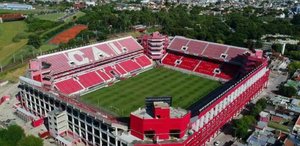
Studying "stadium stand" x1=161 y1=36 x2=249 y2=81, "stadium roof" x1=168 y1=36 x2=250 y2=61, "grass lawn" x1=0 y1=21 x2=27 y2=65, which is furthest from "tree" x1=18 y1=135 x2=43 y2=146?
"grass lawn" x1=0 y1=21 x2=27 y2=65

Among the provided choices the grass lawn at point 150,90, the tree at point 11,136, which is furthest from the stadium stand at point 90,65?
the tree at point 11,136

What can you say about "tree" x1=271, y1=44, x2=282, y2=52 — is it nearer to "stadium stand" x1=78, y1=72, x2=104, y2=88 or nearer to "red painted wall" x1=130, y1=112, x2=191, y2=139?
"stadium stand" x1=78, y1=72, x2=104, y2=88

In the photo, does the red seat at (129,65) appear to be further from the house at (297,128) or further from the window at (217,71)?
the house at (297,128)

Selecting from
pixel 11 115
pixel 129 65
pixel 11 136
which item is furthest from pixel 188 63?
pixel 11 136

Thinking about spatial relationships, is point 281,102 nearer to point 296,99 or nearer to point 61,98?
point 296,99

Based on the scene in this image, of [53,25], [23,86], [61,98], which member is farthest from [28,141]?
[53,25]

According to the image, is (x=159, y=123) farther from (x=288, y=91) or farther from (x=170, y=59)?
(x=170, y=59)
